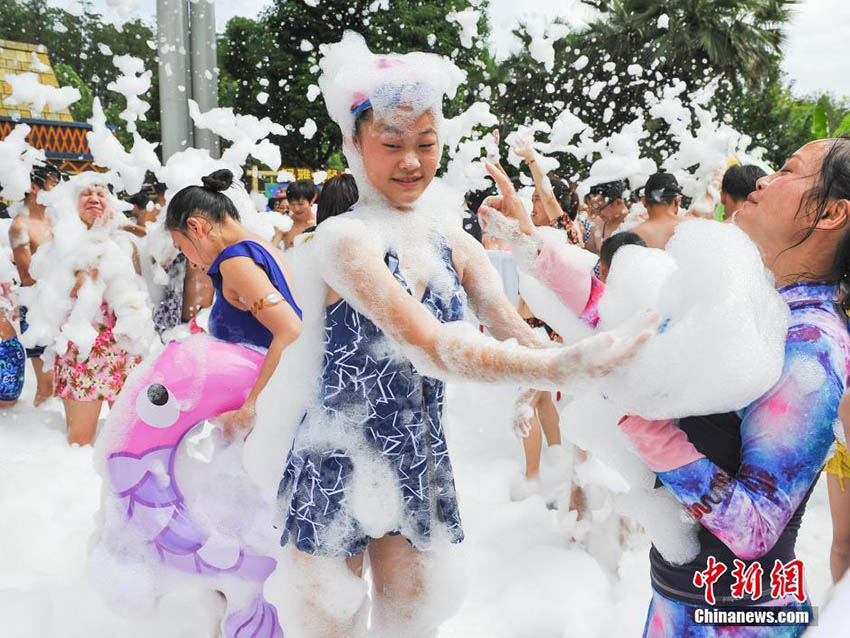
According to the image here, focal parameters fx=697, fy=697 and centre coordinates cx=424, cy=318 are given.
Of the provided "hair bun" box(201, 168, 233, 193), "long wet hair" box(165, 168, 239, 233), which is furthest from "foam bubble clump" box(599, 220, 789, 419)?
"hair bun" box(201, 168, 233, 193)

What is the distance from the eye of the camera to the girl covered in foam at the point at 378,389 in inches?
60.9

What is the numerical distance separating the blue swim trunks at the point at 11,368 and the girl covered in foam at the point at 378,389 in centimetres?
414

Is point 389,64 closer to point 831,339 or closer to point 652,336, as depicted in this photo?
point 652,336

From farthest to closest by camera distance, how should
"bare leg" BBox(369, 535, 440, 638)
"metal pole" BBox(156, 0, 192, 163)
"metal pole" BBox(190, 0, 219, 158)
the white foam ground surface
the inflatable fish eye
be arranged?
1. "metal pole" BBox(190, 0, 219, 158)
2. "metal pole" BBox(156, 0, 192, 163)
3. the white foam ground surface
4. the inflatable fish eye
5. "bare leg" BBox(369, 535, 440, 638)

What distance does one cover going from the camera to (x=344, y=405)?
Result: 158 cm

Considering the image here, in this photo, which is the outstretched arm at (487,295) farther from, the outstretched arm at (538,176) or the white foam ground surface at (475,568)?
the outstretched arm at (538,176)

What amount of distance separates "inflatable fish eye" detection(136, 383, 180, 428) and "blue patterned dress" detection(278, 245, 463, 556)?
0.72 meters

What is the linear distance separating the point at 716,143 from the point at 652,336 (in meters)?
4.13

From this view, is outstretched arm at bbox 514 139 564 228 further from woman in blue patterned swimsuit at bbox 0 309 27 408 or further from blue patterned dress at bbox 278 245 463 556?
woman in blue patterned swimsuit at bbox 0 309 27 408

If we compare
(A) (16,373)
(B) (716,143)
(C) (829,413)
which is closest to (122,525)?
(C) (829,413)

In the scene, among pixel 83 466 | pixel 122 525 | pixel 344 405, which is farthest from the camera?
pixel 83 466

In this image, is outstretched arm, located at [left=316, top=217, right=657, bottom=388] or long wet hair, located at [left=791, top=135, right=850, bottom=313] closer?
outstretched arm, located at [left=316, top=217, right=657, bottom=388]

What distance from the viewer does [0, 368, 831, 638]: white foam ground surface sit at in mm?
2537

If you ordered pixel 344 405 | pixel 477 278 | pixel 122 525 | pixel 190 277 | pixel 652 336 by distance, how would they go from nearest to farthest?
pixel 652 336 → pixel 344 405 → pixel 477 278 → pixel 122 525 → pixel 190 277
